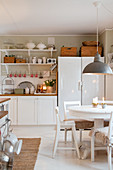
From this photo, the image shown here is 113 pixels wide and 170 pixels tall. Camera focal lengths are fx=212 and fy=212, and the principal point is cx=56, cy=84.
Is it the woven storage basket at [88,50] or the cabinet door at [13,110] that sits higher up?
the woven storage basket at [88,50]

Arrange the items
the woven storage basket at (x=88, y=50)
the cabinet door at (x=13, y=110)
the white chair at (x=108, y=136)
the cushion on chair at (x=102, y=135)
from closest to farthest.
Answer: the white chair at (x=108, y=136), the cushion on chair at (x=102, y=135), the cabinet door at (x=13, y=110), the woven storage basket at (x=88, y=50)

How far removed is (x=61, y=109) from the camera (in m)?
5.40

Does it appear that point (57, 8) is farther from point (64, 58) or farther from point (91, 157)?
point (91, 157)

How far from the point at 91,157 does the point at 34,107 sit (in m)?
2.48

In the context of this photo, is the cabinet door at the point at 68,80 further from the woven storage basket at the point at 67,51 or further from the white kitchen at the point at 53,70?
the woven storage basket at the point at 67,51

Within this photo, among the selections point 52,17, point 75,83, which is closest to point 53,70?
point 75,83

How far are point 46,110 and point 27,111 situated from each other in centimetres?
48

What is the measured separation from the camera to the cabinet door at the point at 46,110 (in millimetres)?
5383

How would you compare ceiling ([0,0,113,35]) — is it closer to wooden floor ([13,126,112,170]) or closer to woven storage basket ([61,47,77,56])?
woven storage basket ([61,47,77,56])

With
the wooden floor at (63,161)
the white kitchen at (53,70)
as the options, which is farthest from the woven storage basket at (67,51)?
the wooden floor at (63,161)

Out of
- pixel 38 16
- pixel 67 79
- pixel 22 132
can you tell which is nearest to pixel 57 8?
pixel 38 16

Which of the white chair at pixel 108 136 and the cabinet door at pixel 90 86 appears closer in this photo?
the white chair at pixel 108 136

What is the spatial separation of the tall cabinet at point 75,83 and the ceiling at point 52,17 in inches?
31.7

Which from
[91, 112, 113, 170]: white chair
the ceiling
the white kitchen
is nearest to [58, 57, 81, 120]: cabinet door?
the white kitchen
